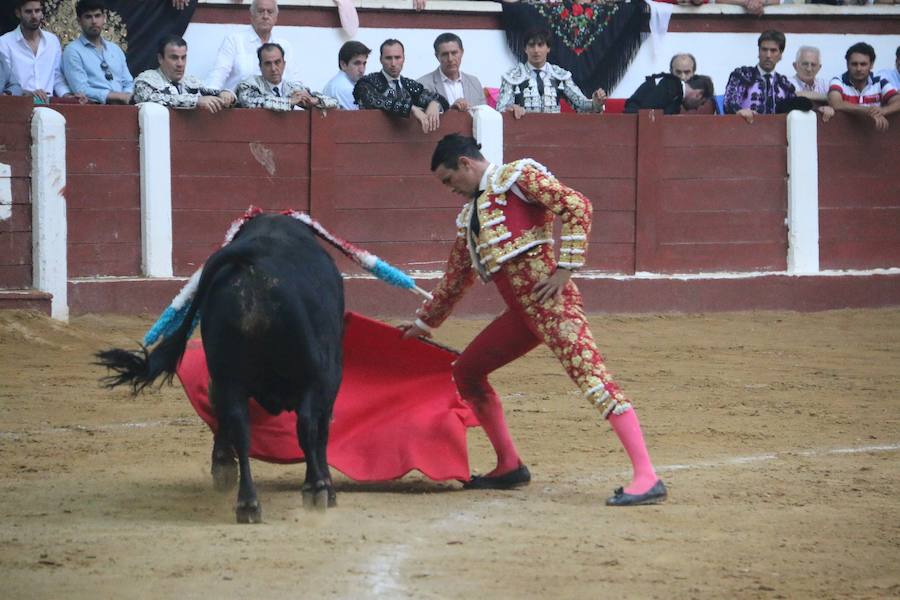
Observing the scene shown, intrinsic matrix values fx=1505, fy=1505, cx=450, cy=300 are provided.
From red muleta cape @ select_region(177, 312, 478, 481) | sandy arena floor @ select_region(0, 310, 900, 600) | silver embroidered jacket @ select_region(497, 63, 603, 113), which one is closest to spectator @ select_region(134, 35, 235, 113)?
sandy arena floor @ select_region(0, 310, 900, 600)

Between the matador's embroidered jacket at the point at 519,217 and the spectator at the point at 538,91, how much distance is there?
423cm

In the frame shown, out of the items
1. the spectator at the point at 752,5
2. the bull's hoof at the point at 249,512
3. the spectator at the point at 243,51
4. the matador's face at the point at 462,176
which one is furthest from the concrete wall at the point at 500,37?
the bull's hoof at the point at 249,512

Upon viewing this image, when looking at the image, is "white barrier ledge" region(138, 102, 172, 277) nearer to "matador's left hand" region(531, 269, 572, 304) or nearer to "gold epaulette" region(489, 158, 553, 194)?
"gold epaulette" region(489, 158, 553, 194)

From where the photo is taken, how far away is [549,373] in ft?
23.1

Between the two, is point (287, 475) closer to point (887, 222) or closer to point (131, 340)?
point (131, 340)

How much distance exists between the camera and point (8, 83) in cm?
769

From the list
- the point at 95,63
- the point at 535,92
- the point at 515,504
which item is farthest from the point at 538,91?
the point at 515,504

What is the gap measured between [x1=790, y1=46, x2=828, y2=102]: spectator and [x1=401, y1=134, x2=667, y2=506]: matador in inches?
212

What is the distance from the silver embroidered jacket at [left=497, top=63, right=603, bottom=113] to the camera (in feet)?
28.4

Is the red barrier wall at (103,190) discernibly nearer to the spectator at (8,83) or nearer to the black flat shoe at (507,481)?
the spectator at (8,83)

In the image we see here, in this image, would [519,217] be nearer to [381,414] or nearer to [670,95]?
[381,414]

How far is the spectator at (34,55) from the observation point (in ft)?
25.0

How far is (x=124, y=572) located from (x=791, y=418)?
3.33m

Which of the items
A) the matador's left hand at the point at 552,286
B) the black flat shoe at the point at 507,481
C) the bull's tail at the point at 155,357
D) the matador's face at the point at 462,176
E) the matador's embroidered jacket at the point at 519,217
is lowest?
the black flat shoe at the point at 507,481
